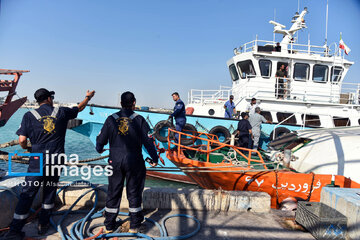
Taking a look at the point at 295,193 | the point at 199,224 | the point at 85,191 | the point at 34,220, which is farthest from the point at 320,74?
the point at 34,220

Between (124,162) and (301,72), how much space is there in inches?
402

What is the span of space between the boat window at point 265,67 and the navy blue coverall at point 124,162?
350 inches

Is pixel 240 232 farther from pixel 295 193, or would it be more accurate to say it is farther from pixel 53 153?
pixel 295 193

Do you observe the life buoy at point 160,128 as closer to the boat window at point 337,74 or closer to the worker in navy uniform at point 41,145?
the worker in navy uniform at point 41,145

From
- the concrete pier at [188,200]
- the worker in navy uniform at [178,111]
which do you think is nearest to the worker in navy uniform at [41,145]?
the concrete pier at [188,200]

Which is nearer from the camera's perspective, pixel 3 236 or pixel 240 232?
pixel 3 236

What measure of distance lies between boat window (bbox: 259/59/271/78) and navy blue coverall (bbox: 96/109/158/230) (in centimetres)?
889

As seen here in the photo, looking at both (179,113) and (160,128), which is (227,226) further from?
(160,128)

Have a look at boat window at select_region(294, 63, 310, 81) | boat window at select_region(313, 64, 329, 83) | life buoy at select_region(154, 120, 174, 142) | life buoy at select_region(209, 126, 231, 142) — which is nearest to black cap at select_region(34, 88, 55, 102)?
life buoy at select_region(154, 120, 174, 142)

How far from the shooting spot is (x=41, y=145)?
266cm

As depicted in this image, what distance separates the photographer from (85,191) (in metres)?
3.43

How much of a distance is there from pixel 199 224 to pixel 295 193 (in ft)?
10.3

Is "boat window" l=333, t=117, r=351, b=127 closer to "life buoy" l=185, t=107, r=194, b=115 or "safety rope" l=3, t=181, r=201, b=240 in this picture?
"life buoy" l=185, t=107, r=194, b=115

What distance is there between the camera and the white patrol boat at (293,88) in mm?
9859
